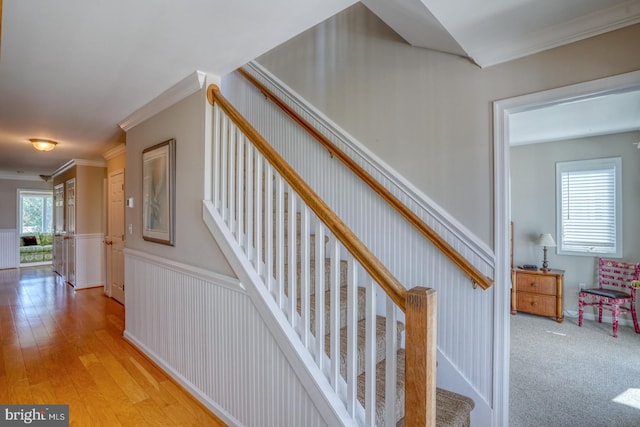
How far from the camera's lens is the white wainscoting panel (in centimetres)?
542

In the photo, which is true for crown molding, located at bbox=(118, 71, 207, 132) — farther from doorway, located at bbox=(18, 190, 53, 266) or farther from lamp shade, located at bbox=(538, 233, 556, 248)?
doorway, located at bbox=(18, 190, 53, 266)

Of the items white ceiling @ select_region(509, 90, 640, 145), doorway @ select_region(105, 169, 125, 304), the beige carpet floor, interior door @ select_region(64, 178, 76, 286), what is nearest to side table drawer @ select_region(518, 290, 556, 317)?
the beige carpet floor

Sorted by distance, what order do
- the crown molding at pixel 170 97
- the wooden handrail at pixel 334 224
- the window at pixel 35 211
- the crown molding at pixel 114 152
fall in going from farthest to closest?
the window at pixel 35 211 < the crown molding at pixel 114 152 < the crown molding at pixel 170 97 < the wooden handrail at pixel 334 224

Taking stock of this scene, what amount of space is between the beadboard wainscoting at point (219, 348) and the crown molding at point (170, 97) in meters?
1.28

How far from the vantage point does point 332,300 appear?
1.33 meters

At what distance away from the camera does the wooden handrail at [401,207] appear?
1763mm

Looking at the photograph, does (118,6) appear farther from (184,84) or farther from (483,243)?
(483,243)

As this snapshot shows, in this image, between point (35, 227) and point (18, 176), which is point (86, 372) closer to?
point (18, 176)

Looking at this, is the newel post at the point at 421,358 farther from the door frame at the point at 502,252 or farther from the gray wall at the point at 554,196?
the gray wall at the point at 554,196

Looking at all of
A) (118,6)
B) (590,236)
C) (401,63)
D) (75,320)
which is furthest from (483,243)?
(75,320)

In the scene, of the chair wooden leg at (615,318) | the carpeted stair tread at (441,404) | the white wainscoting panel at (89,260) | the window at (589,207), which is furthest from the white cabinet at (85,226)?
the chair wooden leg at (615,318)

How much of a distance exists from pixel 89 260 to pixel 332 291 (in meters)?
5.97

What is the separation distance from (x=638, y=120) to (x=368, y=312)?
427 cm

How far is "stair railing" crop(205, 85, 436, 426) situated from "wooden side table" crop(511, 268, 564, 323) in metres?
2.99
